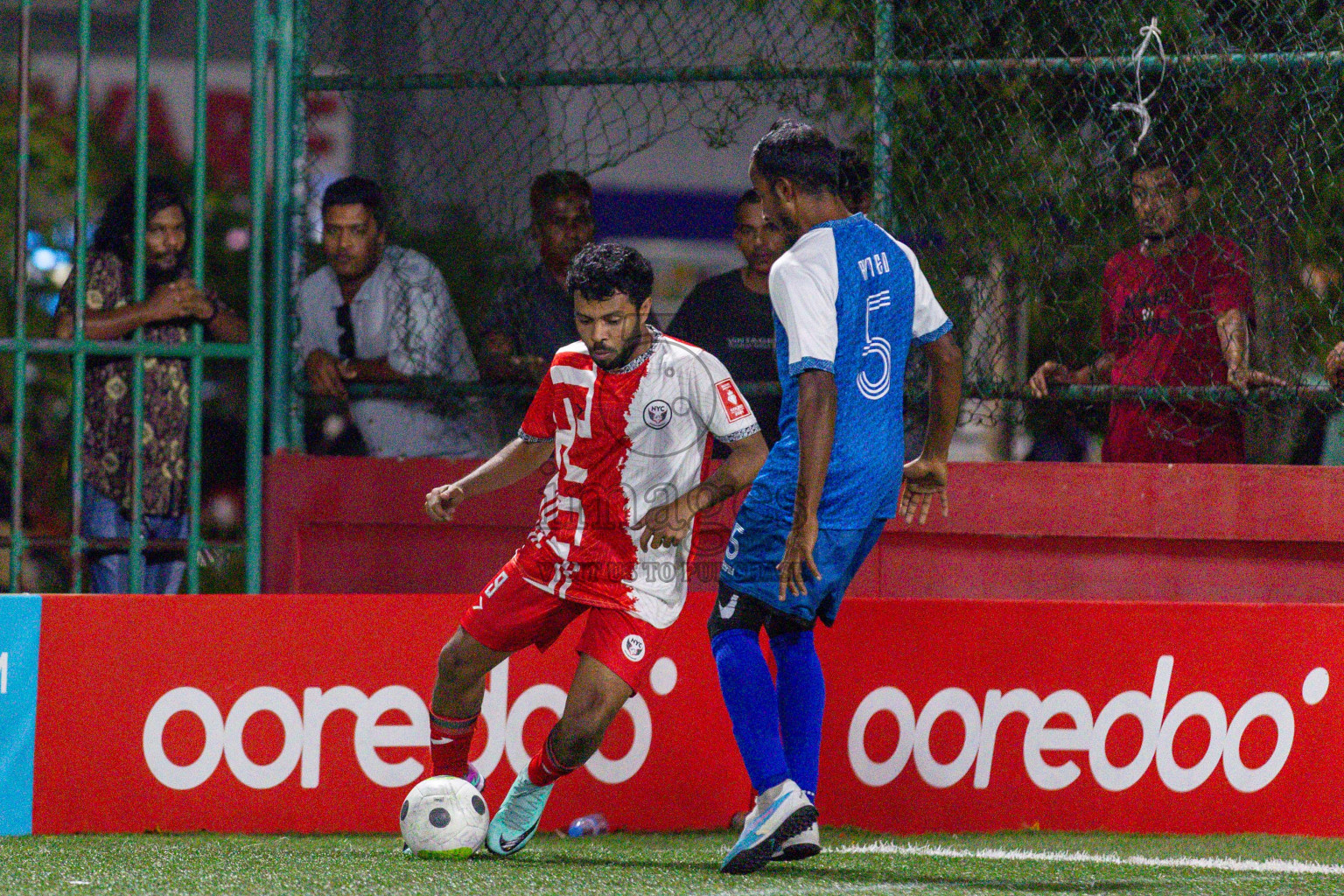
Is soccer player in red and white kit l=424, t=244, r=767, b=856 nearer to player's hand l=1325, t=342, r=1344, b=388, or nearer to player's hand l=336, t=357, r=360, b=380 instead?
player's hand l=336, t=357, r=360, b=380

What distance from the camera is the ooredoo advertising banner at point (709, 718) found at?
4797mm

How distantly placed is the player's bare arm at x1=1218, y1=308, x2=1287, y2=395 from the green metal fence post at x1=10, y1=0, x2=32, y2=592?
3.91 meters

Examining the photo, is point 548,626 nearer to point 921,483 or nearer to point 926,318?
point 921,483

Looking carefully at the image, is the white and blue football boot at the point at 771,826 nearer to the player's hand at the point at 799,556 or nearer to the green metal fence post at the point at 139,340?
the player's hand at the point at 799,556

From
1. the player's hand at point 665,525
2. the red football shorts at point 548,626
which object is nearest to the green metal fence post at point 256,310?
the red football shorts at point 548,626

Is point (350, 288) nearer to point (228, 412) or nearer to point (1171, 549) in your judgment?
point (1171, 549)

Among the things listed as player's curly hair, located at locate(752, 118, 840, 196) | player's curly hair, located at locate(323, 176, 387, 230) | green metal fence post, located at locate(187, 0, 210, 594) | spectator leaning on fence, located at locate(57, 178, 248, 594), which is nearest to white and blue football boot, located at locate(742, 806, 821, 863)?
player's curly hair, located at locate(752, 118, 840, 196)

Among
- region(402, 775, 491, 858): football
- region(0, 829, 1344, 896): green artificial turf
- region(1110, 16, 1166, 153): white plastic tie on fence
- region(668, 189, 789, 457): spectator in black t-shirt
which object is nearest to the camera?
region(0, 829, 1344, 896): green artificial turf

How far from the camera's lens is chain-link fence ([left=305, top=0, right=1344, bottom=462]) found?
5246mm

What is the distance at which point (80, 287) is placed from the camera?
5750mm

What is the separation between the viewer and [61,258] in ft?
36.7

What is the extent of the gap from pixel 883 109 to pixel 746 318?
33.0 inches

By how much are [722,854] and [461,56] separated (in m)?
3.41

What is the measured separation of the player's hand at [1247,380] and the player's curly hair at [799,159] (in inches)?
70.2
